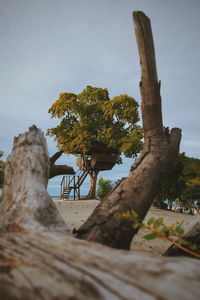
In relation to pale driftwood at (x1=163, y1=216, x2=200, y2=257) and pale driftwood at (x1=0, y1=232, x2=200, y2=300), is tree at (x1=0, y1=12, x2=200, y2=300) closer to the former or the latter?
pale driftwood at (x1=0, y1=232, x2=200, y2=300)

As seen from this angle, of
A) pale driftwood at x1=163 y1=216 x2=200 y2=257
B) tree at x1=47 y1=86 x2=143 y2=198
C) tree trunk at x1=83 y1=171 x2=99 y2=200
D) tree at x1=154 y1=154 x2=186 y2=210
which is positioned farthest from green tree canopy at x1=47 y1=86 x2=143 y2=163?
pale driftwood at x1=163 y1=216 x2=200 y2=257

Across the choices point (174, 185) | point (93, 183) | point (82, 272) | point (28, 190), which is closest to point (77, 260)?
point (82, 272)

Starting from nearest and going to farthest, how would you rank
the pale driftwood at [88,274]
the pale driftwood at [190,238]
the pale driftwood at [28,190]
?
the pale driftwood at [88,274] → the pale driftwood at [28,190] → the pale driftwood at [190,238]

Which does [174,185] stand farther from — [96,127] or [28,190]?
[96,127]

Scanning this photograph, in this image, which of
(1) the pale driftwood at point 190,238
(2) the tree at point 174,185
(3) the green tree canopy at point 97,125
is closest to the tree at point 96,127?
(3) the green tree canopy at point 97,125

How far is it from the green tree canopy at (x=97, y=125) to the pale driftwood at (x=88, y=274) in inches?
746

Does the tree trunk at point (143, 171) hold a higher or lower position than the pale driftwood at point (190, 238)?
higher

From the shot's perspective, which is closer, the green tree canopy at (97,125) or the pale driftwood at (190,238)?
the pale driftwood at (190,238)

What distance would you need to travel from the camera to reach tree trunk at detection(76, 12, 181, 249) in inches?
72.5

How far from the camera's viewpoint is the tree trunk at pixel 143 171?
1.84 metres

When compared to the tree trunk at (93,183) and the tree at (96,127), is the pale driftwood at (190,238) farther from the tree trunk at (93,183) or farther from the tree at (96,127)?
the tree trunk at (93,183)

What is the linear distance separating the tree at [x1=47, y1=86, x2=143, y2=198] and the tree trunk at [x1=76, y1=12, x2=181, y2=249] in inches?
700

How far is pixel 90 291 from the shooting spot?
894mm

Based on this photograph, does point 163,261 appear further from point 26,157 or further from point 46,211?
point 26,157
